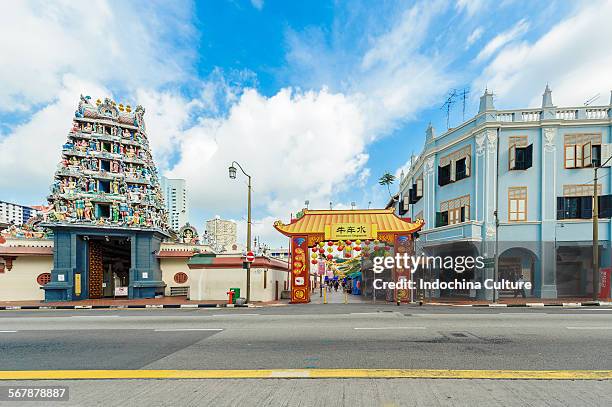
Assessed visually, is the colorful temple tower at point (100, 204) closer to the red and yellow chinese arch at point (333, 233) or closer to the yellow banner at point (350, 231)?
the red and yellow chinese arch at point (333, 233)

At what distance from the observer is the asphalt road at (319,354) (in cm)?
430

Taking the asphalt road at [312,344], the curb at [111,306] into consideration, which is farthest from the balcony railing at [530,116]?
the curb at [111,306]

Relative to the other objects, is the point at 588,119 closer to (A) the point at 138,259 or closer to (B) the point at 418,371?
(B) the point at 418,371

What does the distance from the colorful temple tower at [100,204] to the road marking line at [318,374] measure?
1766 centimetres

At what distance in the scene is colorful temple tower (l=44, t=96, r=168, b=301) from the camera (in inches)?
804

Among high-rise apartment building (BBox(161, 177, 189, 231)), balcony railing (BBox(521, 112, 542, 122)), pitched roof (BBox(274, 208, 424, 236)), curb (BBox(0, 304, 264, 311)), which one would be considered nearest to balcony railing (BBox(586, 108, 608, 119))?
balcony railing (BBox(521, 112, 542, 122))

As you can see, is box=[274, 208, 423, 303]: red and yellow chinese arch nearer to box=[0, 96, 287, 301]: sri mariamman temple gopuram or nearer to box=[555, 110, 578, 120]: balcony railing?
box=[0, 96, 287, 301]: sri mariamman temple gopuram

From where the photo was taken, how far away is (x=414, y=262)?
61.7 ft

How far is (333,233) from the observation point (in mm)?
18906

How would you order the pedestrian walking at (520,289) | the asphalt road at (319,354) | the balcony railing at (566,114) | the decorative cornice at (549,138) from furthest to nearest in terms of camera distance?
the pedestrian walking at (520,289)
the balcony railing at (566,114)
the decorative cornice at (549,138)
the asphalt road at (319,354)

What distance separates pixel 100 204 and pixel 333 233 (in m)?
17.0

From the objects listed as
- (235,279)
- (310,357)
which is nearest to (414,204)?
(235,279)

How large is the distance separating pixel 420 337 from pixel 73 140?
82.9 ft

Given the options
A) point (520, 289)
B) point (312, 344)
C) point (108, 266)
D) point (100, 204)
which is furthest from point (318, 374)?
point (108, 266)
